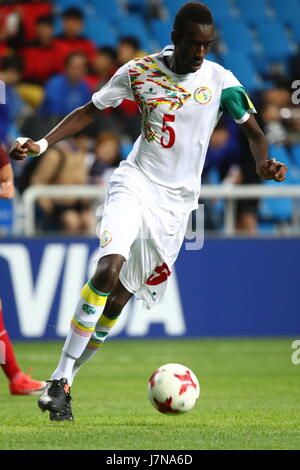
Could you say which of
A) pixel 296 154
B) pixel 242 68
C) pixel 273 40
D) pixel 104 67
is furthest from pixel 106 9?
pixel 296 154

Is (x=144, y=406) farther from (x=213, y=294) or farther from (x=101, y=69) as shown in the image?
(x=101, y=69)

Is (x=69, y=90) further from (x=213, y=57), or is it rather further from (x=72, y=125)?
(x=72, y=125)

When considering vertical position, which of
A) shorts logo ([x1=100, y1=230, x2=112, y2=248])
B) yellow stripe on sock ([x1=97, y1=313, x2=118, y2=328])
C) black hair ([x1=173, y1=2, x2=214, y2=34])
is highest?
black hair ([x1=173, y1=2, x2=214, y2=34])

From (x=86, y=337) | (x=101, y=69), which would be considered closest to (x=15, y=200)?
(x=101, y=69)

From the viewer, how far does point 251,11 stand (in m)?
19.2

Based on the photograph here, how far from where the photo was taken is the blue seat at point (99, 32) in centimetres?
1677

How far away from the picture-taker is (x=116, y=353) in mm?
11430

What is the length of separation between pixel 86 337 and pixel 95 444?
118 cm

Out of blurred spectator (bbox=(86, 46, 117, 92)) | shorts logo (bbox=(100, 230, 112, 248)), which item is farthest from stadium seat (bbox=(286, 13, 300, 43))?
shorts logo (bbox=(100, 230, 112, 248))

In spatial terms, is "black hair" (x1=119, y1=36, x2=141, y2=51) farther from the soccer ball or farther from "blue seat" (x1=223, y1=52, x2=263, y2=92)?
the soccer ball

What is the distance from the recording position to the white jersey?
667 cm

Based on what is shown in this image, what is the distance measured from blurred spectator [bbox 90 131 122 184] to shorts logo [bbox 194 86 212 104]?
650cm

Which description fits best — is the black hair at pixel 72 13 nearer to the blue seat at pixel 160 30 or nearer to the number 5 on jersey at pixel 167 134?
the blue seat at pixel 160 30

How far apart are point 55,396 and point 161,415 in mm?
922
